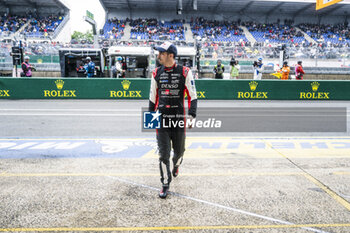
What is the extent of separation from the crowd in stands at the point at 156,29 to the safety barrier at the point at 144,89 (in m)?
26.3

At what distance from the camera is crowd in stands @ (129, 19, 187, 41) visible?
40969mm

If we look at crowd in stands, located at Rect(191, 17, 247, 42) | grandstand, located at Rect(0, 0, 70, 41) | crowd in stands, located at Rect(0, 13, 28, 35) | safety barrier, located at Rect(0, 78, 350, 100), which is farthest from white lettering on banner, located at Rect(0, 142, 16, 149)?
crowd in stands, located at Rect(0, 13, 28, 35)

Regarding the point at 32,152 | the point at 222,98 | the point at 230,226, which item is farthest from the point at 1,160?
the point at 222,98

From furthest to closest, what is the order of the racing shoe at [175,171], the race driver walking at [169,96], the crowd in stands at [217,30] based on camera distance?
the crowd in stands at [217,30] < the racing shoe at [175,171] < the race driver walking at [169,96]

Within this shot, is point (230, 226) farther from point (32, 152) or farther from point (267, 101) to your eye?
point (267, 101)

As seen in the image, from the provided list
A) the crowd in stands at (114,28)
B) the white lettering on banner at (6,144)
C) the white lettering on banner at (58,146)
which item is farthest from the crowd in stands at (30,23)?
the white lettering on banner at (58,146)

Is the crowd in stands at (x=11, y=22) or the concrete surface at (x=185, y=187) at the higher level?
the crowd in stands at (x=11, y=22)

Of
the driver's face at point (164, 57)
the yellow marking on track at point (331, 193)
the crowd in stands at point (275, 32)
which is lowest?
the yellow marking on track at point (331, 193)

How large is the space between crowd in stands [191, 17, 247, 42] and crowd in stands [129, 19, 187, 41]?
92.8 inches

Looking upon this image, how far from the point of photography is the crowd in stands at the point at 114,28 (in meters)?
40.6

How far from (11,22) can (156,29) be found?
883 inches

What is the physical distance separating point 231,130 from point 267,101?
7822 mm

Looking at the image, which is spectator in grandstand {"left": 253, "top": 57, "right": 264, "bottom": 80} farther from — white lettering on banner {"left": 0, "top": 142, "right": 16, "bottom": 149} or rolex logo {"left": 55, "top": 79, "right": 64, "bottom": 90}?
white lettering on banner {"left": 0, "top": 142, "right": 16, "bottom": 149}

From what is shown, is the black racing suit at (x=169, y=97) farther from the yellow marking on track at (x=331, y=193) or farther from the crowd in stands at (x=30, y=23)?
the crowd in stands at (x=30, y=23)
